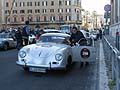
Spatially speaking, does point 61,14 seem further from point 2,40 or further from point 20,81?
point 20,81

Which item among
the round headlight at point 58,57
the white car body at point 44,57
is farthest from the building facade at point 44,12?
the round headlight at point 58,57

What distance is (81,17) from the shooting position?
485 ft

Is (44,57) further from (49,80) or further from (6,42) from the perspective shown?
(6,42)

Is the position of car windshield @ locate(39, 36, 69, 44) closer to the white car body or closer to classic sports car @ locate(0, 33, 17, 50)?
the white car body

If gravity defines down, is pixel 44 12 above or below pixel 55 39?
above

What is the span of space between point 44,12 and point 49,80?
13091cm

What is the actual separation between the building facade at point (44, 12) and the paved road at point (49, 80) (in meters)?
124

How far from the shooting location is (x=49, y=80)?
11.0 metres

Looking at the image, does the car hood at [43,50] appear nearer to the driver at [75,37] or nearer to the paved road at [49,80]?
the paved road at [49,80]

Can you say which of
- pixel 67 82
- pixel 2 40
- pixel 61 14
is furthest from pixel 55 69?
pixel 61 14

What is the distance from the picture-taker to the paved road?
32.1ft

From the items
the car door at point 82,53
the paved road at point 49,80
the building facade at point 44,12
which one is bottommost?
the paved road at point 49,80

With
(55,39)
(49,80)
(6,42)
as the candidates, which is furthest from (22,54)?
(6,42)

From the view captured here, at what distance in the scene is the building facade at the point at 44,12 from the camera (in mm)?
139125
